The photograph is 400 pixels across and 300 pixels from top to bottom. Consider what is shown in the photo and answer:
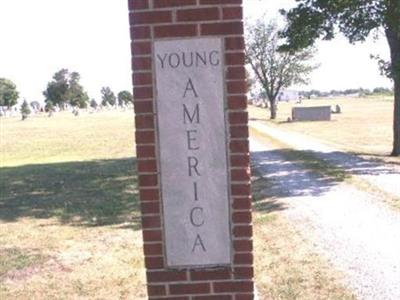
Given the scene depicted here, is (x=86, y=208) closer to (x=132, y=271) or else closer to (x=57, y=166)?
(x=132, y=271)

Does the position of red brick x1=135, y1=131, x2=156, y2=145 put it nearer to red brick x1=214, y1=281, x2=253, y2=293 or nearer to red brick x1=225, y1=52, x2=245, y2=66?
red brick x1=225, y1=52, x2=245, y2=66

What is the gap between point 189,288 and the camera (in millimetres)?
3943

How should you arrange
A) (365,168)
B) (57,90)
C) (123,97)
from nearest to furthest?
(365,168)
(57,90)
(123,97)

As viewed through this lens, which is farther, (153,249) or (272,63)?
(272,63)

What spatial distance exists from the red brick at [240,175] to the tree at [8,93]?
129 metres

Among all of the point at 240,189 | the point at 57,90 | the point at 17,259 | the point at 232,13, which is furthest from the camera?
the point at 57,90

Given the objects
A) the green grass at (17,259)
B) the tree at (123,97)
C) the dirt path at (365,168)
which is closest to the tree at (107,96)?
the tree at (123,97)

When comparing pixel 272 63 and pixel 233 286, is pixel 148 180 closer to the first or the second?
pixel 233 286

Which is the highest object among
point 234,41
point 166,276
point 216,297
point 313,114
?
point 234,41

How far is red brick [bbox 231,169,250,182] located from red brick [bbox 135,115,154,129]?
0.59 meters

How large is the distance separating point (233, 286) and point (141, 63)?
1528 millimetres

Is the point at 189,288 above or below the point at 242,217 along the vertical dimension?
below

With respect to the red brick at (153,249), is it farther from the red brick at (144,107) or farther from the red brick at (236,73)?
the red brick at (236,73)

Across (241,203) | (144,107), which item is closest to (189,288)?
(241,203)
